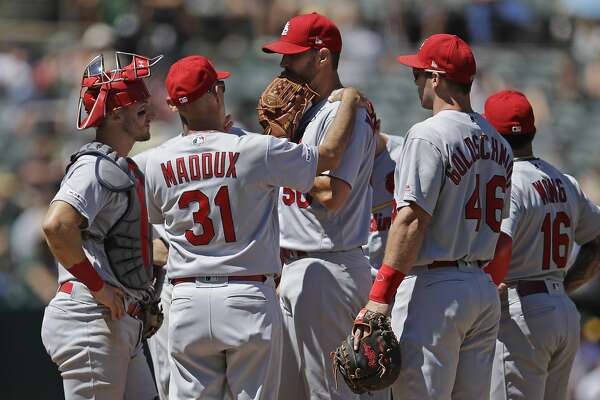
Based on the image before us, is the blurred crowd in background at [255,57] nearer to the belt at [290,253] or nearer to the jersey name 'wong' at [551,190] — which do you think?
the belt at [290,253]

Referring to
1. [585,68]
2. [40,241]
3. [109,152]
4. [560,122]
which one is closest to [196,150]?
[109,152]

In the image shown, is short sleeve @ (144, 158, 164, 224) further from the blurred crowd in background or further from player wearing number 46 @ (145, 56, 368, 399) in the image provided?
the blurred crowd in background

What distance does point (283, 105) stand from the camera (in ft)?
17.0

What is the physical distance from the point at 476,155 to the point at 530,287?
3.97ft

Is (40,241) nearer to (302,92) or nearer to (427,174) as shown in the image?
(302,92)

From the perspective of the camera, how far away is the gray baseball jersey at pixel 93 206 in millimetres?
5020

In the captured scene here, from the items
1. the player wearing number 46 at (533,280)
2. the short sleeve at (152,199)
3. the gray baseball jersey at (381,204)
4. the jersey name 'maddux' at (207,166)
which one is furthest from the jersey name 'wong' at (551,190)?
the short sleeve at (152,199)

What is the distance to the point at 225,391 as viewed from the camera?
193 inches

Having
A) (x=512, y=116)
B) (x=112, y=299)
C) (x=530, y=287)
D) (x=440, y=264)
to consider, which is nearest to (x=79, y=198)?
(x=112, y=299)

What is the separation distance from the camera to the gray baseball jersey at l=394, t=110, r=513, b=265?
460 cm

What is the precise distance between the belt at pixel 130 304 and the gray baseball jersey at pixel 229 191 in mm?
524

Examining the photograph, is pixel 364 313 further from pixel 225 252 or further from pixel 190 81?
pixel 190 81

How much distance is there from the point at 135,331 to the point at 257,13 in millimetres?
8997

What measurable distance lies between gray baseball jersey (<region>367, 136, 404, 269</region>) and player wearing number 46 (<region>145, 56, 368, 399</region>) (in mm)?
1431
